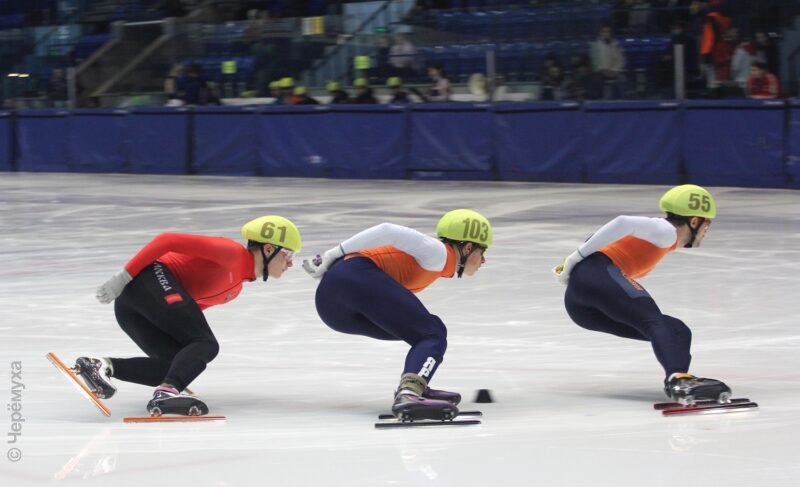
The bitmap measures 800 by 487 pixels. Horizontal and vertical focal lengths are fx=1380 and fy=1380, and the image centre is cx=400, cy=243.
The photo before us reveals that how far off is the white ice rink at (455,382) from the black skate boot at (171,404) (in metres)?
0.07

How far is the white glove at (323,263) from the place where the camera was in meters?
5.73

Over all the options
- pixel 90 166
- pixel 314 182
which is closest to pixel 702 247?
pixel 314 182

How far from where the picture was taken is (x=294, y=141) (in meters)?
22.8

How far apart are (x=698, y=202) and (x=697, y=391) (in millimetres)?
975

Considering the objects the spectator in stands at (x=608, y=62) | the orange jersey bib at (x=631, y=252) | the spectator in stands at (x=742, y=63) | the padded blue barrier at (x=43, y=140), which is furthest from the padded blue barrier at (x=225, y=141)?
the orange jersey bib at (x=631, y=252)

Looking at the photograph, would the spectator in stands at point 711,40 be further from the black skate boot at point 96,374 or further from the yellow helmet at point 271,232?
the black skate boot at point 96,374

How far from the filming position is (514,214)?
15250mm

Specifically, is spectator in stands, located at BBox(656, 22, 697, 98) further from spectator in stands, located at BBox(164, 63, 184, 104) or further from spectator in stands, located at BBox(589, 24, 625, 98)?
spectator in stands, located at BBox(164, 63, 184, 104)

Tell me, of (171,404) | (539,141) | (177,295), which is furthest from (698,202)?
(539,141)

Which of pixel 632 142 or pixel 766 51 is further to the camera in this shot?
pixel 632 142

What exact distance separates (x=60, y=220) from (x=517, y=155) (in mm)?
7220

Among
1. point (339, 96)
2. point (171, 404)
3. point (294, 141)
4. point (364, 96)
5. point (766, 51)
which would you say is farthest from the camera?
point (294, 141)

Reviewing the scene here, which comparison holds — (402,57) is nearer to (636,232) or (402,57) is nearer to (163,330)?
(636,232)

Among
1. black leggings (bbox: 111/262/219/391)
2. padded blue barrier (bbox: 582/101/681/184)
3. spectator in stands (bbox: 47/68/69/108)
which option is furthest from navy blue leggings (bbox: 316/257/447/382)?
spectator in stands (bbox: 47/68/69/108)
